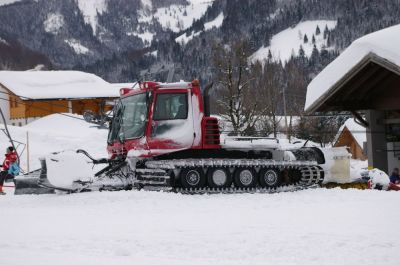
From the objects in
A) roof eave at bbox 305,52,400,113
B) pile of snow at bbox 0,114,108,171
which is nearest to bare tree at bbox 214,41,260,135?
pile of snow at bbox 0,114,108,171

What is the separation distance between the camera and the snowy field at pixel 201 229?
7113 millimetres

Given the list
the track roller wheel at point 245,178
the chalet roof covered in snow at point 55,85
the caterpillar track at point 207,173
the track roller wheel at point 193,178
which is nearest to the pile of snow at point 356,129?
the chalet roof covered in snow at point 55,85

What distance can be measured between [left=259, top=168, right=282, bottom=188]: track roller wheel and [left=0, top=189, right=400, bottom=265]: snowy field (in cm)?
138

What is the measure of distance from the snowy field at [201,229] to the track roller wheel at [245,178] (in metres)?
1.14

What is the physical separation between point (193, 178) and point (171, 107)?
1.90 metres

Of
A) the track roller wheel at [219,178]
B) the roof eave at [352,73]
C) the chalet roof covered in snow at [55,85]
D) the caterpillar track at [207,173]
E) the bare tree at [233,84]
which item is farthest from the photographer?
the chalet roof covered in snow at [55,85]

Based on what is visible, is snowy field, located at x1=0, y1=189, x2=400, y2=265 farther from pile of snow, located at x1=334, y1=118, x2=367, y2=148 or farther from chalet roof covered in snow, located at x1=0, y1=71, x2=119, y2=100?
chalet roof covered in snow, located at x1=0, y1=71, x2=119, y2=100

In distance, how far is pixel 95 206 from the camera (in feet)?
39.1

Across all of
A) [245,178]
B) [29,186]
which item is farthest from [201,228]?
[29,186]

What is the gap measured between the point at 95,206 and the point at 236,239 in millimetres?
4638

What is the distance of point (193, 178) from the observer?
14.2 metres

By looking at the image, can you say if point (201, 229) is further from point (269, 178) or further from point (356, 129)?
point (356, 129)

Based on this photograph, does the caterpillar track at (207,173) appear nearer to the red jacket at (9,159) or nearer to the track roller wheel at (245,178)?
the track roller wheel at (245,178)

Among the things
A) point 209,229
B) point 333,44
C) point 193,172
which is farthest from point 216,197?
point 333,44
